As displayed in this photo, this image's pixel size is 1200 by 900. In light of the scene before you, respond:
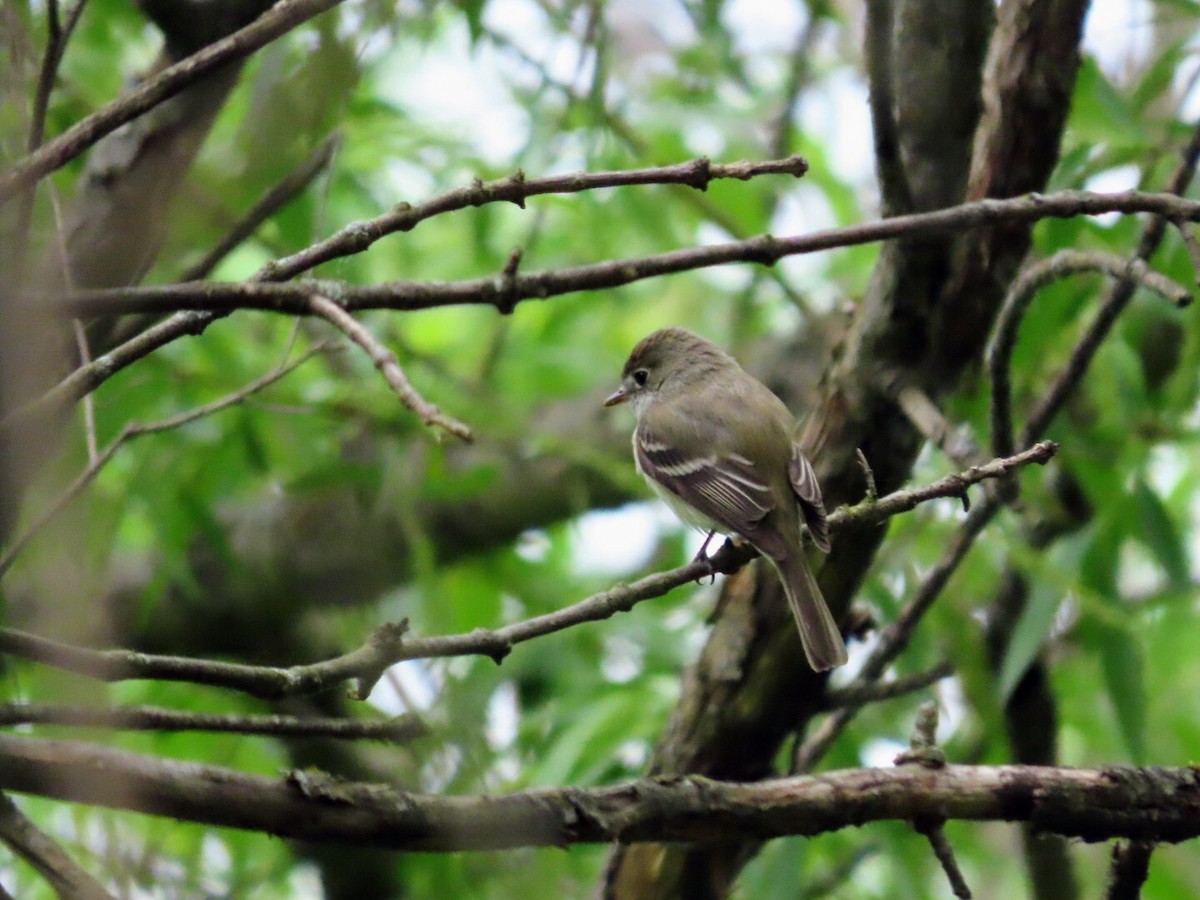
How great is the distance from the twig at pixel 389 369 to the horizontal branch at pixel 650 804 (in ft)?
2.41

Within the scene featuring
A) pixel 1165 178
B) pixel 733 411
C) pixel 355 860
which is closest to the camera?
pixel 1165 178

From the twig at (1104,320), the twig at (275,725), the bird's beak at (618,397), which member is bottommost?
the twig at (275,725)

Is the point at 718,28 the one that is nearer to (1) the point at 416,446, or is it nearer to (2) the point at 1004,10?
(2) the point at 1004,10

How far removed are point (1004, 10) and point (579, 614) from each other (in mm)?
2408

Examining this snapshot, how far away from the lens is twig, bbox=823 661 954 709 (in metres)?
3.90

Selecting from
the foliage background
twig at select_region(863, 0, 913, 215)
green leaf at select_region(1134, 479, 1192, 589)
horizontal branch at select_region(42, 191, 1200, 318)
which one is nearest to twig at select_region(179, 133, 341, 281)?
the foliage background

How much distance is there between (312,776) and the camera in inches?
89.9

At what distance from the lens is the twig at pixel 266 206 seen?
11.8 feet

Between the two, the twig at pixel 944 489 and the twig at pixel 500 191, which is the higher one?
the twig at pixel 500 191

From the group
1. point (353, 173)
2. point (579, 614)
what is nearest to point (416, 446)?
point (353, 173)

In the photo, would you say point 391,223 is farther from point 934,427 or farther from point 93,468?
point 934,427

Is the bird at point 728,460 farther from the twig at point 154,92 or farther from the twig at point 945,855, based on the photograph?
the twig at point 154,92

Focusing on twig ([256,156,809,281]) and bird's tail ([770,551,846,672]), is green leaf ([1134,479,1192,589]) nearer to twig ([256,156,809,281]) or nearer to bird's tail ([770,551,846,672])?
bird's tail ([770,551,846,672])

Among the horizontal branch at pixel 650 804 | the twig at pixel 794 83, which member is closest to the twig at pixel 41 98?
the horizontal branch at pixel 650 804
